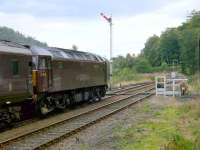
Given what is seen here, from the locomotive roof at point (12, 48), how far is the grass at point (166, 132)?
4607 mm

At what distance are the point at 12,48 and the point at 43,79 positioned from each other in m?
3.91

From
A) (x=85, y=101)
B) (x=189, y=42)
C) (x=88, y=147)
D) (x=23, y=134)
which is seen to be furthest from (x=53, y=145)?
(x=189, y=42)

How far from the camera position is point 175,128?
1798cm

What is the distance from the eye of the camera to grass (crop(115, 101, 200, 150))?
1291cm

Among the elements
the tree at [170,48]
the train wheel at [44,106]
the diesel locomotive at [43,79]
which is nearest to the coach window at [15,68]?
the diesel locomotive at [43,79]

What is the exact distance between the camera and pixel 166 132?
1705cm

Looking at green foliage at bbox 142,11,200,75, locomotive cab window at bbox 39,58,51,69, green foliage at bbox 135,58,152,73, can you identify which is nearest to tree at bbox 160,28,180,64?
green foliage at bbox 142,11,200,75

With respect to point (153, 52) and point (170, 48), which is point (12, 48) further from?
point (153, 52)

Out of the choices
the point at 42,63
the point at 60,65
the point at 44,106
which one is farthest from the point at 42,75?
the point at 60,65

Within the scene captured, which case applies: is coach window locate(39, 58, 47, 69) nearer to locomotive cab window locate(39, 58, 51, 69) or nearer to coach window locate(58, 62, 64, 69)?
locomotive cab window locate(39, 58, 51, 69)

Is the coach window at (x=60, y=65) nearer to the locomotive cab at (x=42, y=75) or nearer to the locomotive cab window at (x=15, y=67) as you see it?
the locomotive cab at (x=42, y=75)

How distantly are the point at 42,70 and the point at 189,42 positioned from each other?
196 feet

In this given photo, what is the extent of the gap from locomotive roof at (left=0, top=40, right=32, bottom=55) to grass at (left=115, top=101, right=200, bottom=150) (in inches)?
181

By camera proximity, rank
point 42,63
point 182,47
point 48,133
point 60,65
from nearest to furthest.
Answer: point 48,133 → point 42,63 → point 60,65 → point 182,47
